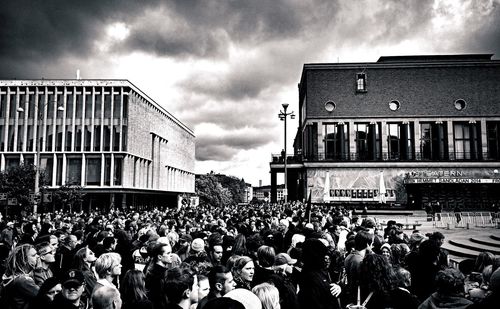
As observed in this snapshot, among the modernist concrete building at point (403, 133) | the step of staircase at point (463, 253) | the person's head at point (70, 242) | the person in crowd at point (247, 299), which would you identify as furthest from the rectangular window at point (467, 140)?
the person in crowd at point (247, 299)

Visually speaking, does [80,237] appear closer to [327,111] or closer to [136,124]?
[327,111]

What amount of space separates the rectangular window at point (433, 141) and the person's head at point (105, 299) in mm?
46415

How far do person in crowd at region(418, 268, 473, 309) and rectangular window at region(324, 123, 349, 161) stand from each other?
42.2 metres

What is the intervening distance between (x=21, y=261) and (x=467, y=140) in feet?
164

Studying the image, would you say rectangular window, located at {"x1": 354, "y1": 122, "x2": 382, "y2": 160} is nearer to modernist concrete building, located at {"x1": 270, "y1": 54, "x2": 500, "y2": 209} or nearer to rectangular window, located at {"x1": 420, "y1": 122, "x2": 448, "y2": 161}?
modernist concrete building, located at {"x1": 270, "y1": 54, "x2": 500, "y2": 209}

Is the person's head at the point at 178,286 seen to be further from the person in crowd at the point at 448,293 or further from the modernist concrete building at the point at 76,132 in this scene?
the modernist concrete building at the point at 76,132

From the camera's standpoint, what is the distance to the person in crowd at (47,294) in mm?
4117

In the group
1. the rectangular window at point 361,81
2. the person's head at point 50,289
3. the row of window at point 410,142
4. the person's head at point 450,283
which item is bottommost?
the person's head at point 50,289

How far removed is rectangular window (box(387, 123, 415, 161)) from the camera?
45.5 metres

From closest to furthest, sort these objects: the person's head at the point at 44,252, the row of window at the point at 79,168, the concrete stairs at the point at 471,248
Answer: the person's head at the point at 44,252 → the concrete stairs at the point at 471,248 → the row of window at the point at 79,168

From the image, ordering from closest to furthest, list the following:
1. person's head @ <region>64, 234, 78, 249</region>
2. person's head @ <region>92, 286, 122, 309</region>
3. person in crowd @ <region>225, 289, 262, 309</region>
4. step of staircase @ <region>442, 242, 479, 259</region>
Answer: person in crowd @ <region>225, 289, 262, 309</region> → person's head @ <region>92, 286, 122, 309</region> → person's head @ <region>64, 234, 78, 249</region> → step of staircase @ <region>442, 242, 479, 259</region>

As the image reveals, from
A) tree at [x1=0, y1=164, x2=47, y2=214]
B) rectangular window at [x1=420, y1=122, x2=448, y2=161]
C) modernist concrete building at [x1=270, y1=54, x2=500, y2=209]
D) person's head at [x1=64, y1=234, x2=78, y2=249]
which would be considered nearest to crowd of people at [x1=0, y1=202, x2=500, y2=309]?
person's head at [x1=64, y1=234, x2=78, y2=249]

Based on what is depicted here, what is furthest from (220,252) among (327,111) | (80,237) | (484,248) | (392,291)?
(327,111)

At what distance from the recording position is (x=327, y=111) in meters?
47.9
